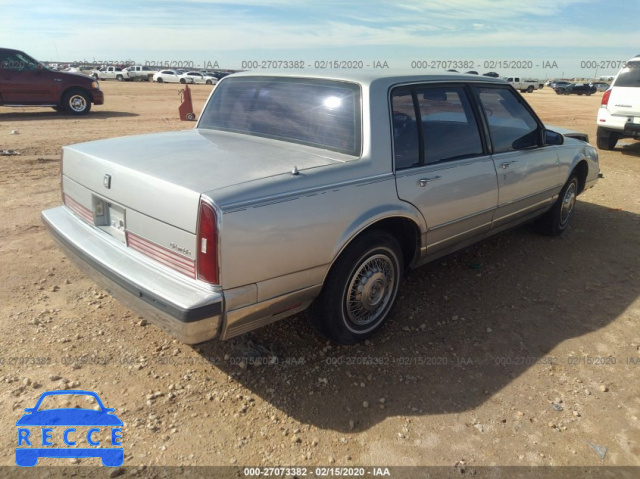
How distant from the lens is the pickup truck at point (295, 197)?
2334mm

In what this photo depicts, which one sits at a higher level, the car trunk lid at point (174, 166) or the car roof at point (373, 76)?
the car roof at point (373, 76)

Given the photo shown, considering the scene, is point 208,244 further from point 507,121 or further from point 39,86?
point 39,86

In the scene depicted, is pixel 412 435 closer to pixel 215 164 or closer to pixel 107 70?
pixel 215 164

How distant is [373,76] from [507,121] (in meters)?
1.67

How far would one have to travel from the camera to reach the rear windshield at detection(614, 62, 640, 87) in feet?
32.1

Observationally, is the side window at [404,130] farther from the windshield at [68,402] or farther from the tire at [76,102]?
the tire at [76,102]

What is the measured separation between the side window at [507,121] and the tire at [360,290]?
4.96 feet

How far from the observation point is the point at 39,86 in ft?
45.1

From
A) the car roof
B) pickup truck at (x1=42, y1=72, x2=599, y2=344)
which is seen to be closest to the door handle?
pickup truck at (x1=42, y1=72, x2=599, y2=344)

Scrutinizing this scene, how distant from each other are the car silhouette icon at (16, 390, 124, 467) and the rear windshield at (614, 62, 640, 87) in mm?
11413

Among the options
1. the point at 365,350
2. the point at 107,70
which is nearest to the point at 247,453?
the point at 365,350

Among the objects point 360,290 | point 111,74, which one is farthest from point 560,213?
point 111,74

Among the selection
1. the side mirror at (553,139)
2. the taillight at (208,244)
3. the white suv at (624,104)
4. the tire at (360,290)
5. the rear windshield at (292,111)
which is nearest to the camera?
the taillight at (208,244)

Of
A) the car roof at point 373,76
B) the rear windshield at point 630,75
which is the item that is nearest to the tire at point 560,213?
the car roof at point 373,76
